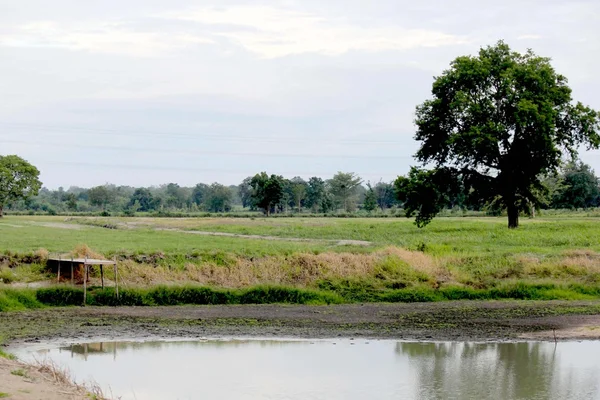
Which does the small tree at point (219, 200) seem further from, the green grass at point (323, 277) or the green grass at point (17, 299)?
the green grass at point (17, 299)

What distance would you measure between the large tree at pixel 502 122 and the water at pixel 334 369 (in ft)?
93.3

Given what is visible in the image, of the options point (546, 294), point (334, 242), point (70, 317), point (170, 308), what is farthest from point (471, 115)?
point (70, 317)

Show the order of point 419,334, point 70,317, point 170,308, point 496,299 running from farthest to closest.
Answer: point 496,299 < point 170,308 < point 70,317 < point 419,334

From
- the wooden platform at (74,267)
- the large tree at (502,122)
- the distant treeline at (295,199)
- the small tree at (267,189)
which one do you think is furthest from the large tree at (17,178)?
the wooden platform at (74,267)

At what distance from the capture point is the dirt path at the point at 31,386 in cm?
1226

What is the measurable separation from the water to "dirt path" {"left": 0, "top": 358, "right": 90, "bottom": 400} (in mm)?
1548

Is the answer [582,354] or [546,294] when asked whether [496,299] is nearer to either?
[546,294]

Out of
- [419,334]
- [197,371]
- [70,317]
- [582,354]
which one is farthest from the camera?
[70,317]

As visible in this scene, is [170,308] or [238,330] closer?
[238,330]

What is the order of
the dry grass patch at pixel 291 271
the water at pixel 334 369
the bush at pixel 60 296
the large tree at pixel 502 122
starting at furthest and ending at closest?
the large tree at pixel 502 122 < the dry grass patch at pixel 291 271 < the bush at pixel 60 296 < the water at pixel 334 369

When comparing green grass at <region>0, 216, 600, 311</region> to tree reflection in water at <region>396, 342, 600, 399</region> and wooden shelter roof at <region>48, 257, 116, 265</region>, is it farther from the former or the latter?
tree reflection in water at <region>396, 342, 600, 399</region>

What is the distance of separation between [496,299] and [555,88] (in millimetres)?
24186

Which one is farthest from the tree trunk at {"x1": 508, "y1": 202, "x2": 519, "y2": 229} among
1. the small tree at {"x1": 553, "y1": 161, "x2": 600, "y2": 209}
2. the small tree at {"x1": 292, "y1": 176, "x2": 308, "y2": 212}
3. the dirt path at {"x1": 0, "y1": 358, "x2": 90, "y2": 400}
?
the small tree at {"x1": 292, "y1": 176, "x2": 308, "y2": 212}

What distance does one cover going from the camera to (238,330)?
21672mm
